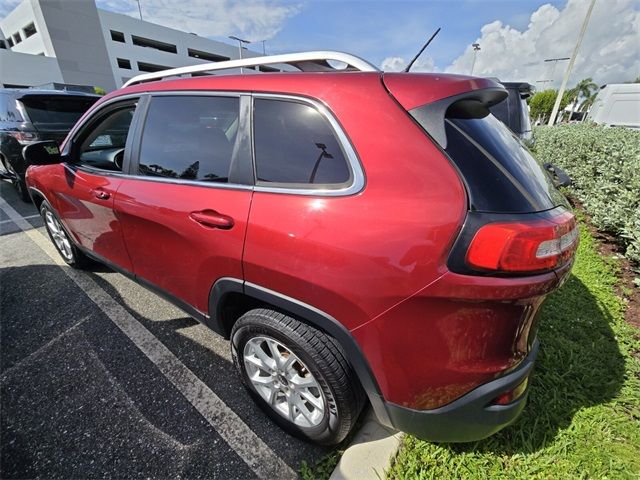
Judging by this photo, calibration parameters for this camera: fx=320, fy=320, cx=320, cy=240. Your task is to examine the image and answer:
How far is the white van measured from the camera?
12039mm

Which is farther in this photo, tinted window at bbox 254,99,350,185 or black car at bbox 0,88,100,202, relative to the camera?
black car at bbox 0,88,100,202

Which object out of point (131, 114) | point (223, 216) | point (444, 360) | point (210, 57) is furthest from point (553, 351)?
point (210, 57)

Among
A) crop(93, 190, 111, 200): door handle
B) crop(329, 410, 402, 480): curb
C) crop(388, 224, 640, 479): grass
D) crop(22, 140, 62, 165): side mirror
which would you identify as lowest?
crop(388, 224, 640, 479): grass

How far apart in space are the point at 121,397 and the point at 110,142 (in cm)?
234

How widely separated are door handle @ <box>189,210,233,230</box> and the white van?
52.7 feet

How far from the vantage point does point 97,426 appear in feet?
5.93

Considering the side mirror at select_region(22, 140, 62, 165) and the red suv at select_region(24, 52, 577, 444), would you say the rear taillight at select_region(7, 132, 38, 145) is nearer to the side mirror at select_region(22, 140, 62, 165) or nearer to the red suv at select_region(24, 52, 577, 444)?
the side mirror at select_region(22, 140, 62, 165)

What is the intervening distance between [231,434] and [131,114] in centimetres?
219

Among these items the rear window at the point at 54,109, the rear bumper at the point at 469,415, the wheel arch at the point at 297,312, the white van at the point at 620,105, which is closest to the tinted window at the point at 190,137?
the wheel arch at the point at 297,312

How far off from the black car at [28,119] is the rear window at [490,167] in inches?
234

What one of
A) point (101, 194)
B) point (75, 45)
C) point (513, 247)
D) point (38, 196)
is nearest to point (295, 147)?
point (513, 247)

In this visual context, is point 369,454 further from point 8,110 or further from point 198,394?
point 8,110

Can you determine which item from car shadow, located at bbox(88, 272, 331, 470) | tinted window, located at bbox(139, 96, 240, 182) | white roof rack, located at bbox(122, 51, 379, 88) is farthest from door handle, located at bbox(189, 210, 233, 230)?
car shadow, located at bbox(88, 272, 331, 470)

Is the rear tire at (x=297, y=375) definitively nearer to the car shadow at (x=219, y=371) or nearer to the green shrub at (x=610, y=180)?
the car shadow at (x=219, y=371)
